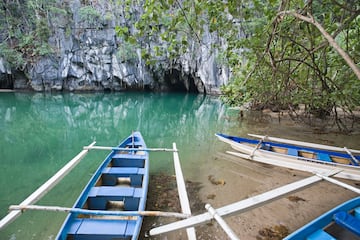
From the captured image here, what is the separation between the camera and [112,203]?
242 centimetres

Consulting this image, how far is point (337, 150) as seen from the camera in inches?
157

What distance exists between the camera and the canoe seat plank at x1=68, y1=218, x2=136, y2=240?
171cm

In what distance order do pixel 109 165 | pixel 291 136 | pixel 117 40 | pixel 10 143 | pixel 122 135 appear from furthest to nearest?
pixel 117 40 → pixel 122 135 → pixel 291 136 → pixel 10 143 → pixel 109 165

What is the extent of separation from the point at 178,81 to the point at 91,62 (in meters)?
9.27

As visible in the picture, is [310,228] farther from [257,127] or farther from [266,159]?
[257,127]

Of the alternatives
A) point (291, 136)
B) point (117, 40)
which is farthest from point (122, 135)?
point (117, 40)

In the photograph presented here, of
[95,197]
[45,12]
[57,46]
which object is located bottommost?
[95,197]

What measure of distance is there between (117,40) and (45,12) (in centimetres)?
577

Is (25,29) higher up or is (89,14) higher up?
(89,14)

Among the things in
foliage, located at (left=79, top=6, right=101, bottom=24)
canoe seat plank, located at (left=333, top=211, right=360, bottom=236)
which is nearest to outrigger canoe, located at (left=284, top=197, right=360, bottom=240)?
canoe seat plank, located at (left=333, top=211, right=360, bottom=236)

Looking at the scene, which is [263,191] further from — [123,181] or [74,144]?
[74,144]

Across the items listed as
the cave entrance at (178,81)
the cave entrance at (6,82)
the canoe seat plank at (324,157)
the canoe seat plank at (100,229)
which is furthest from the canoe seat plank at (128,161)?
the cave entrance at (6,82)

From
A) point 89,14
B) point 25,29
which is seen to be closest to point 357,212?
point 89,14

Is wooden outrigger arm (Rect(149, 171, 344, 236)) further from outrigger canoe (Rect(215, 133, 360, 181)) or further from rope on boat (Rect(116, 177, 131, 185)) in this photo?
rope on boat (Rect(116, 177, 131, 185))
